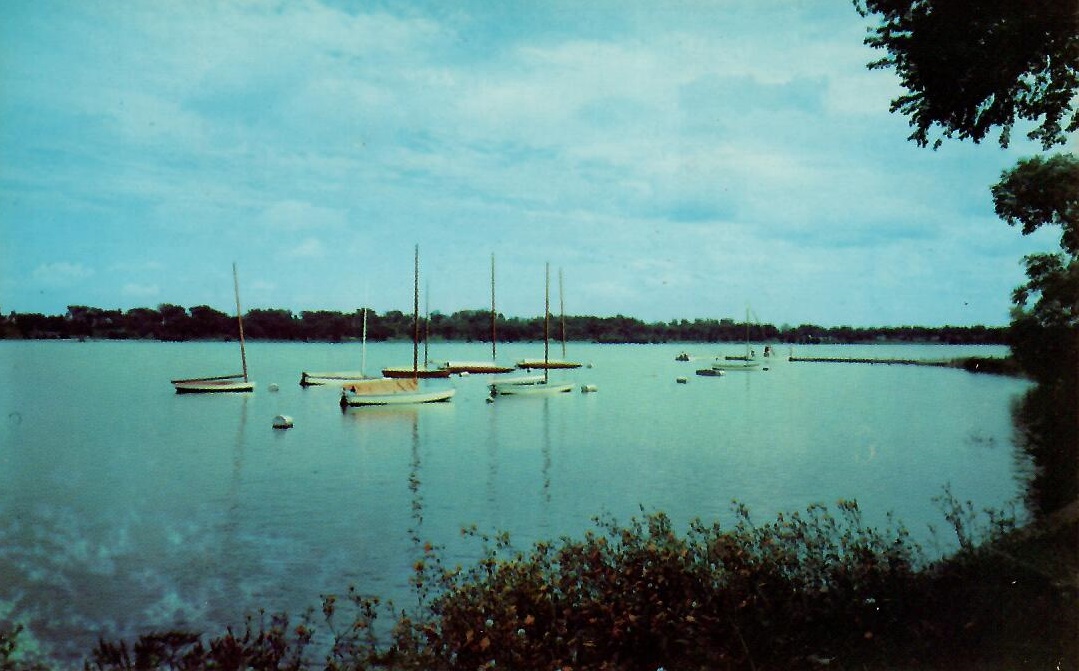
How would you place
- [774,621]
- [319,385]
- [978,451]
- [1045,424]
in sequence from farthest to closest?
[319,385], [1045,424], [978,451], [774,621]

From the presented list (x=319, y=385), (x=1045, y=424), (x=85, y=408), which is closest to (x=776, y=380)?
(x=319, y=385)

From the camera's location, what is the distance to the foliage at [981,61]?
14.1 metres

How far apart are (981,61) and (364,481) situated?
3556cm

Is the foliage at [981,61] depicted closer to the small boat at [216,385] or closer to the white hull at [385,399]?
the white hull at [385,399]

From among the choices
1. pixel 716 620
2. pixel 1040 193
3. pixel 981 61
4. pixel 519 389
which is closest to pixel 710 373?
pixel 519 389

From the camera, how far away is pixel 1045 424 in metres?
60.3

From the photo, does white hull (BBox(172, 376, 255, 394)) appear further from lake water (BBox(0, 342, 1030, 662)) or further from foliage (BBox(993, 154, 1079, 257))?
foliage (BBox(993, 154, 1079, 257))

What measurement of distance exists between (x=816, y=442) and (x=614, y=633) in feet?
180

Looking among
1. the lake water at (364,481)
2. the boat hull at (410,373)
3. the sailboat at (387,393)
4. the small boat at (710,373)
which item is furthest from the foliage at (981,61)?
the small boat at (710,373)

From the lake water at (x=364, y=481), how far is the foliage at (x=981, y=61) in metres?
14.6

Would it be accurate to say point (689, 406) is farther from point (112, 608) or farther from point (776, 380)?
point (112, 608)

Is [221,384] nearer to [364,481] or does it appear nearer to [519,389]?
[519,389]

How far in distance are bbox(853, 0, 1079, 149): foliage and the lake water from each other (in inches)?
575

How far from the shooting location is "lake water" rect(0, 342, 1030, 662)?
22891 millimetres
